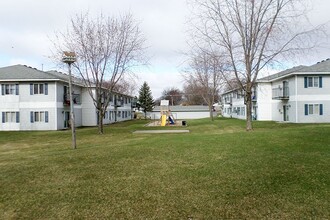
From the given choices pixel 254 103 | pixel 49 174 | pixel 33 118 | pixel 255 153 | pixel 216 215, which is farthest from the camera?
pixel 254 103

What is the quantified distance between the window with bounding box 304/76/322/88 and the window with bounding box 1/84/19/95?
31.8 meters

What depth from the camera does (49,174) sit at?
7.72m

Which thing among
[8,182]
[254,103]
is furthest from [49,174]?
[254,103]

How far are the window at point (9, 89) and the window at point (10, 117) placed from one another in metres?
2.20

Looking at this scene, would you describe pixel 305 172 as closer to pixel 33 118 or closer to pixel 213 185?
pixel 213 185

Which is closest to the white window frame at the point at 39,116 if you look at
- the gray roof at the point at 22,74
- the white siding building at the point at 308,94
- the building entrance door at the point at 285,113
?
the gray roof at the point at 22,74

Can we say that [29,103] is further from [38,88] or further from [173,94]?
[173,94]

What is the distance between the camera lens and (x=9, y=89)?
31.2 metres

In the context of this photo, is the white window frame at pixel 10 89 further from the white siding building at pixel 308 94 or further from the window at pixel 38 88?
the white siding building at pixel 308 94

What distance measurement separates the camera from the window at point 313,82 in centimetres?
3119

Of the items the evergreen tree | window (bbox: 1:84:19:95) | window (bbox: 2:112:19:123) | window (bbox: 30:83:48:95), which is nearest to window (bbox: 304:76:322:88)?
window (bbox: 30:83:48:95)

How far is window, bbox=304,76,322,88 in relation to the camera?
31188mm

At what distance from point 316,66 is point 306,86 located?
9.35 ft

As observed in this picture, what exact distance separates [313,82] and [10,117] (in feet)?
110
